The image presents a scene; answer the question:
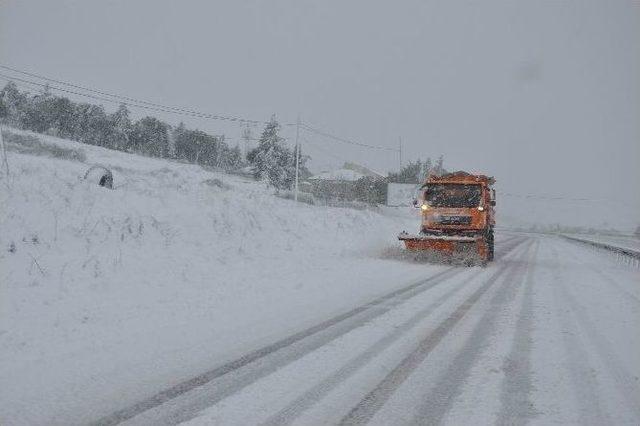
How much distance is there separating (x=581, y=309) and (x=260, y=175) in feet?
202

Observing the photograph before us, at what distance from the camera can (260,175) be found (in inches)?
2699

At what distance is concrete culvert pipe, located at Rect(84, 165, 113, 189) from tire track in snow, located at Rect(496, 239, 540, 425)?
13678mm

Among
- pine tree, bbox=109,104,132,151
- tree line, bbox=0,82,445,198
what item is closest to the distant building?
tree line, bbox=0,82,445,198

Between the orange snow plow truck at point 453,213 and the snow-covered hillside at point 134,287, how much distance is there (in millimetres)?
1396

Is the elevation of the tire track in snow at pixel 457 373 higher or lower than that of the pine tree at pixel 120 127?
lower

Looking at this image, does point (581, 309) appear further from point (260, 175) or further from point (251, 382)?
point (260, 175)

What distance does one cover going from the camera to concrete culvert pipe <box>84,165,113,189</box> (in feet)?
53.8

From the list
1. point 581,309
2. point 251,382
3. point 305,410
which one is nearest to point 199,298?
point 251,382

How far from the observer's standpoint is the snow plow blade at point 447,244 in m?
15.5

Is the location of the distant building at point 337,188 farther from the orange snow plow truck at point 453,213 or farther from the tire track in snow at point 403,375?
the tire track in snow at point 403,375

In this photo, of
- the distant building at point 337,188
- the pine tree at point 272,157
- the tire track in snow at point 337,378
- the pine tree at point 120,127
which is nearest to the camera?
the tire track in snow at point 337,378

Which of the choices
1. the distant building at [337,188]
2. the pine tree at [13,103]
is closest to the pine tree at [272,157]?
the distant building at [337,188]

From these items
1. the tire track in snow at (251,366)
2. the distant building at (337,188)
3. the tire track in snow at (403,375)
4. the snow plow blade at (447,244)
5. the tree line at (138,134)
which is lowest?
the tire track in snow at (251,366)

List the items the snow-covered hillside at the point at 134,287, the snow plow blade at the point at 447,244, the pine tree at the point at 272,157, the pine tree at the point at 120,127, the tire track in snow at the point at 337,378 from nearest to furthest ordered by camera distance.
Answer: the tire track in snow at the point at 337,378 < the snow-covered hillside at the point at 134,287 < the snow plow blade at the point at 447,244 < the pine tree at the point at 272,157 < the pine tree at the point at 120,127
